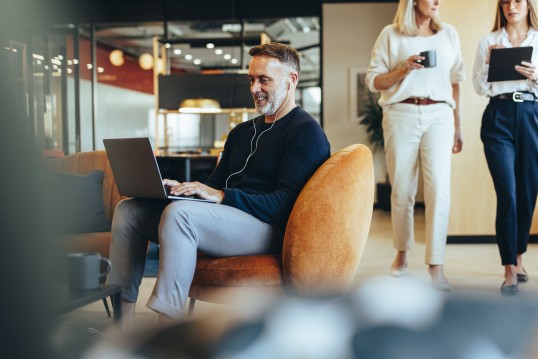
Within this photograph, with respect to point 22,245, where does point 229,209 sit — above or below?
below

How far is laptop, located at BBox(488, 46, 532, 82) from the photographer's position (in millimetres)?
3029

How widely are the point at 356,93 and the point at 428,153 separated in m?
5.30

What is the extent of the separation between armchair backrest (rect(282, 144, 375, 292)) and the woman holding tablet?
1557mm

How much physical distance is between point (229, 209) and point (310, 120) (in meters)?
0.43

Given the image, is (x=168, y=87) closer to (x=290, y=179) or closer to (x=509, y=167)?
(x=509, y=167)

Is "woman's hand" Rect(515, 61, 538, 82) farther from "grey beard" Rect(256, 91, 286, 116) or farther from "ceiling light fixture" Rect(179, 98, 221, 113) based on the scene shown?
"ceiling light fixture" Rect(179, 98, 221, 113)

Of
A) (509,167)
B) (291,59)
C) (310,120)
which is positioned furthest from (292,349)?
(509,167)

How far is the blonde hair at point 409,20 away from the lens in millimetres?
3188

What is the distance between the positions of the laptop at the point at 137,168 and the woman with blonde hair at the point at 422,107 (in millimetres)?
1627

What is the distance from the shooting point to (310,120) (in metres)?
2.06

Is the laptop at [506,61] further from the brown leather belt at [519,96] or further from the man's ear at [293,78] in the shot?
the man's ear at [293,78]

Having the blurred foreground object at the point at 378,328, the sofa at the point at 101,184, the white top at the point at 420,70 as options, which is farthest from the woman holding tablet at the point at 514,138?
the blurred foreground object at the point at 378,328

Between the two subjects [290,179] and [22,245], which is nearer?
[22,245]

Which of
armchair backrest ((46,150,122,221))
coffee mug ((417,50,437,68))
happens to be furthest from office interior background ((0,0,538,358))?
coffee mug ((417,50,437,68))
